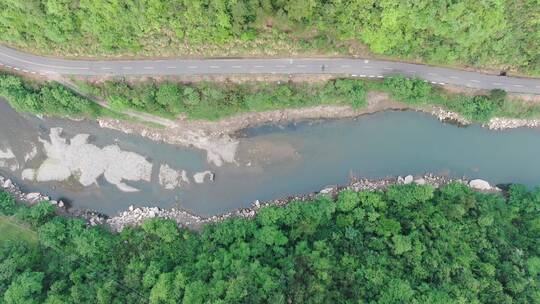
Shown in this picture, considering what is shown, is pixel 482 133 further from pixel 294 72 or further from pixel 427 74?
pixel 294 72

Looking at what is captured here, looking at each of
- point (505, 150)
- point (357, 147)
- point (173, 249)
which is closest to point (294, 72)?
point (357, 147)

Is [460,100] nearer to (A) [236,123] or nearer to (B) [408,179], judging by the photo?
(B) [408,179]

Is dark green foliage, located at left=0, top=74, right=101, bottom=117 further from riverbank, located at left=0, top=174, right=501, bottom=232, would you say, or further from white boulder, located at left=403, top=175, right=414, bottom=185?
white boulder, located at left=403, top=175, right=414, bottom=185

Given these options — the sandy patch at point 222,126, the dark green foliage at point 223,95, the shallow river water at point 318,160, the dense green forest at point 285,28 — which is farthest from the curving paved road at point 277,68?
the shallow river water at point 318,160

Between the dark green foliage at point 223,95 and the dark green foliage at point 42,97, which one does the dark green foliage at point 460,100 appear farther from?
the dark green foliage at point 42,97

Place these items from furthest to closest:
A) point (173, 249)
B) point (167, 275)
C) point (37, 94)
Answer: point (37, 94)
point (173, 249)
point (167, 275)
